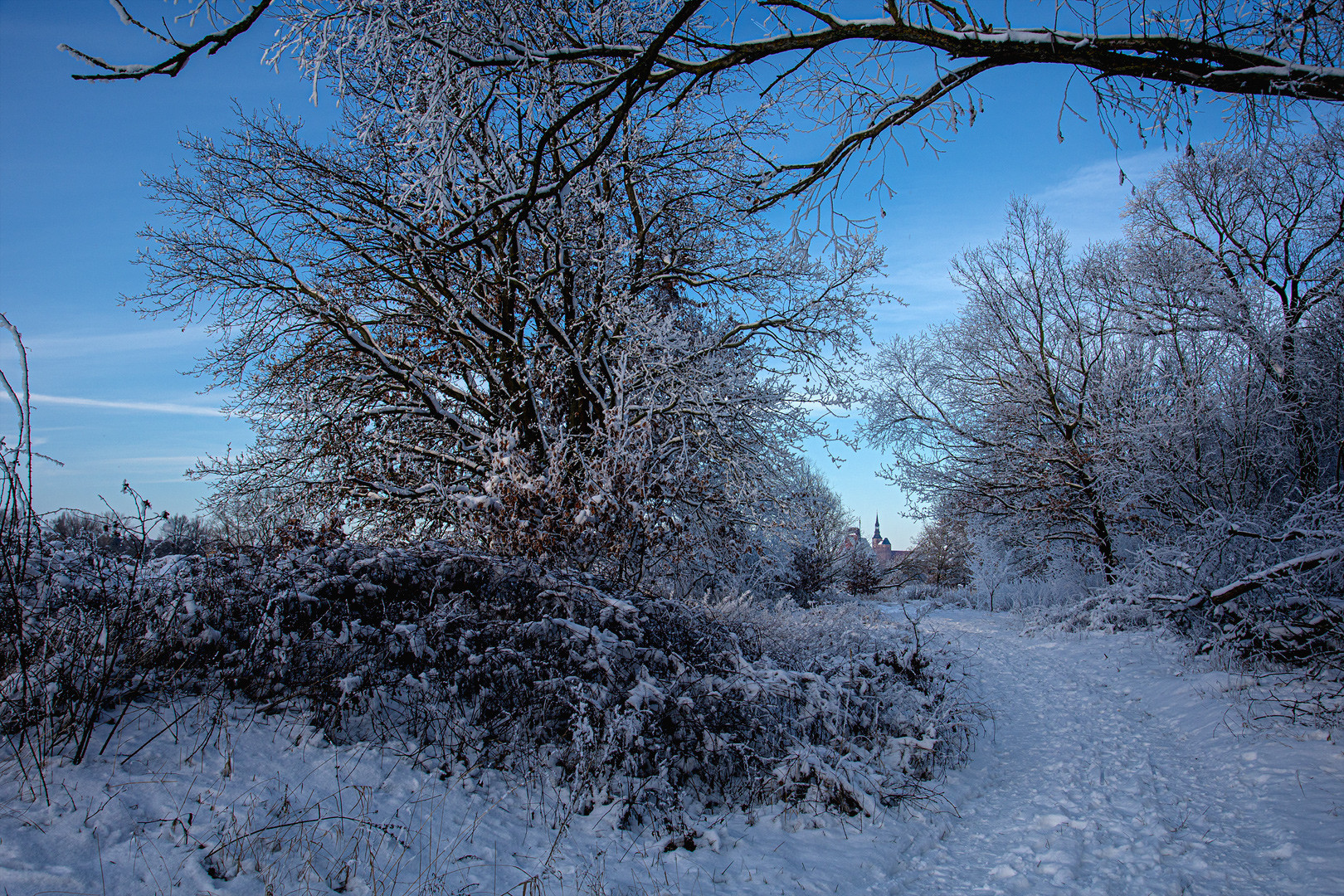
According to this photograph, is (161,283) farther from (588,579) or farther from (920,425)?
(920,425)

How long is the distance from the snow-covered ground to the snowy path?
0.7 inches

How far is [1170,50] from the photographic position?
11.2ft

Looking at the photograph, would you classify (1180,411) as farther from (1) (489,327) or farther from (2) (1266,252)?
(1) (489,327)


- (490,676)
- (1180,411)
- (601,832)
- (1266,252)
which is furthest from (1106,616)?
(490,676)

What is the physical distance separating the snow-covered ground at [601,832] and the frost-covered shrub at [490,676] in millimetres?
229

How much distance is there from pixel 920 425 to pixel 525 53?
14888 millimetres

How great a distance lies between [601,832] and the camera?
3.29 m

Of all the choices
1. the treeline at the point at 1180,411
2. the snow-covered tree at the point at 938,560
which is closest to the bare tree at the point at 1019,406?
the treeline at the point at 1180,411

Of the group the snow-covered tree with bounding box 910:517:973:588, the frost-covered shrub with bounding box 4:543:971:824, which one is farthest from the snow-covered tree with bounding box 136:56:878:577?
the snow-covered tree with bounding box 910:517:973:588

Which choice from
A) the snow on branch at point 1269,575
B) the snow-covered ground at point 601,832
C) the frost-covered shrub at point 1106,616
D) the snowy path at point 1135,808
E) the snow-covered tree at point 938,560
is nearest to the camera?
the snow-covered ground at point 601,832

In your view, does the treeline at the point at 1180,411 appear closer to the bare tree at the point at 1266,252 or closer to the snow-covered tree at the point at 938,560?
the bare tree at the point at 1266,252

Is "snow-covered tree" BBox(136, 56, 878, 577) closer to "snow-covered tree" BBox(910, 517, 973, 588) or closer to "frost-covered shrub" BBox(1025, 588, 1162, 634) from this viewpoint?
"frost-covered shrub" BBox(1025, 588, 1162, 634)

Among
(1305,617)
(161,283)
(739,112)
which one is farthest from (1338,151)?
(161,283)

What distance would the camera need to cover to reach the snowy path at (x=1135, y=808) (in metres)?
3.17
